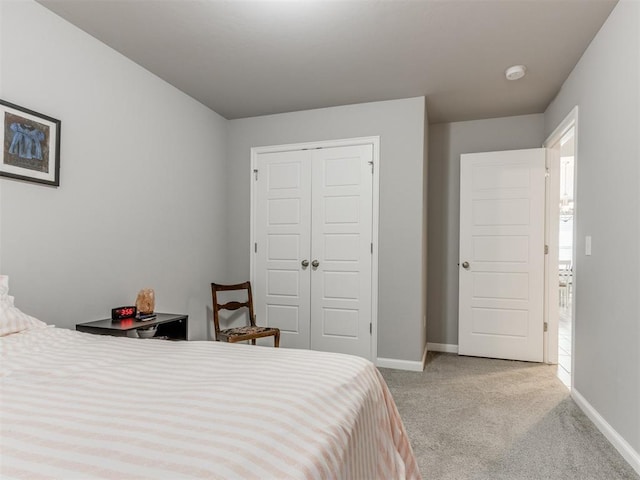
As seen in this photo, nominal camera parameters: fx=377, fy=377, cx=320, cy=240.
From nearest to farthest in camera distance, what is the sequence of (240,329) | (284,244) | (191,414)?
(191,414), (240,329), (284,244)

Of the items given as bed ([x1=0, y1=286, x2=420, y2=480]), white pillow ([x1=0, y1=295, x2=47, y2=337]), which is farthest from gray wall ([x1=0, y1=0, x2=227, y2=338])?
bed ([x1=0, y1=286, x2=420, y2=480])

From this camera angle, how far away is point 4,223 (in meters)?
2.00

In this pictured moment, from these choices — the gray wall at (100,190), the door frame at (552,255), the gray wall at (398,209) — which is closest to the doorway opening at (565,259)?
the door frame at (552,255)

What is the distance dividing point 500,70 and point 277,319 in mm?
3016

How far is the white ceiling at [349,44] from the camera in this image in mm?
2221

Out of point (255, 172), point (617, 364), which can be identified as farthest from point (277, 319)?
point (617, 364)

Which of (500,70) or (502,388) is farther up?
(500,70)

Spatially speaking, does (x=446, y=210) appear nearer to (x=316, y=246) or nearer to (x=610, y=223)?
(x=316, y=246)

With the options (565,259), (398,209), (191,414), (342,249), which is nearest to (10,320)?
(191,414)

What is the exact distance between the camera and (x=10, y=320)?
165 cm

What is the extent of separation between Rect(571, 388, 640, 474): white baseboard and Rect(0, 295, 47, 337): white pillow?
295 centimetres

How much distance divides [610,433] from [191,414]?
7.88ft

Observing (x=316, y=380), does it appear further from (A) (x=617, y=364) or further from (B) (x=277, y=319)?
(B) (x=277, y=319)

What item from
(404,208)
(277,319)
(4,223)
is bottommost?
(277,319)
